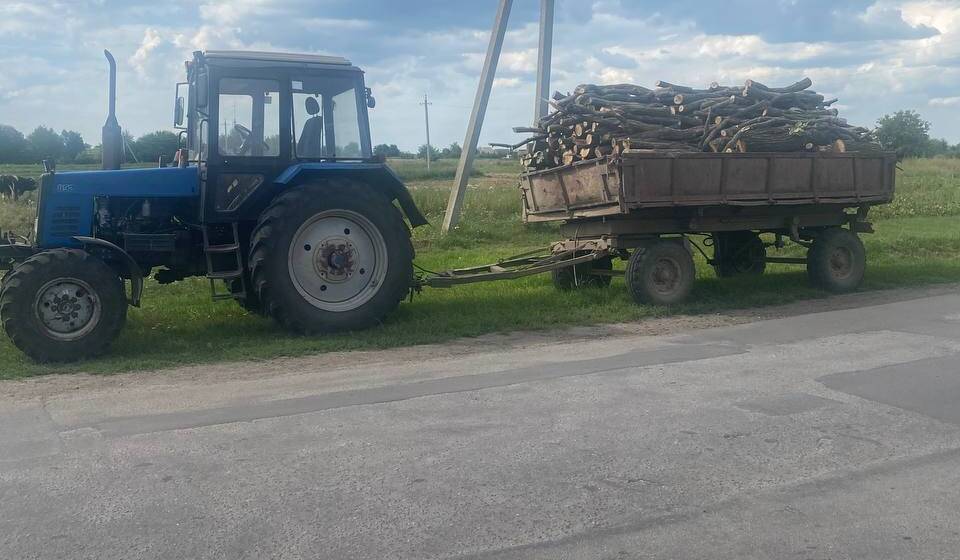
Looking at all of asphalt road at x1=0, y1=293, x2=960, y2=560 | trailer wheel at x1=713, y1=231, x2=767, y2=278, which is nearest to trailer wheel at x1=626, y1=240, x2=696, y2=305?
trailer wheel at x1=713, y1=231, x2=767, y2=278

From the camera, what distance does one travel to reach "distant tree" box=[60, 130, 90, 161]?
53.2ft

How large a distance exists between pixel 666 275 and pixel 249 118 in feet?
18.2

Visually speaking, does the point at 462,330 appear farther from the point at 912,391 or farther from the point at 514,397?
the point at 912,391

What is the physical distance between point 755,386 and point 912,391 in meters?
1.17

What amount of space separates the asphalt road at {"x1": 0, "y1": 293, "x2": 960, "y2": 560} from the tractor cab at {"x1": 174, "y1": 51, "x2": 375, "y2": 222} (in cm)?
242

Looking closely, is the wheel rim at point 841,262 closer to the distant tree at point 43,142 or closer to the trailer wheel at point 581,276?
the trailer wheel at point 581,276

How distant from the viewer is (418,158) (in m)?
90.1

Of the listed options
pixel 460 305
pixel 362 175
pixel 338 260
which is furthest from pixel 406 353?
pixel 460 305

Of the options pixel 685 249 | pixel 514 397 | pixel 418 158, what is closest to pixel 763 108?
pixel 685 249

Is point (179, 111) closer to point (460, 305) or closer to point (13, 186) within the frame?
point (460, 305)

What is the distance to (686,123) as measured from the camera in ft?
41.0

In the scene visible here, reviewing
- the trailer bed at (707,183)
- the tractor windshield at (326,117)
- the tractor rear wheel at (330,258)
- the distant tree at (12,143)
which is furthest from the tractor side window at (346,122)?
the distant tree at (12,143)

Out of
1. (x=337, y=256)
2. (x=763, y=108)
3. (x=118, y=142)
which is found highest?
(x=763, y=108)

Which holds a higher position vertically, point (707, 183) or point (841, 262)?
point (707, 183)
